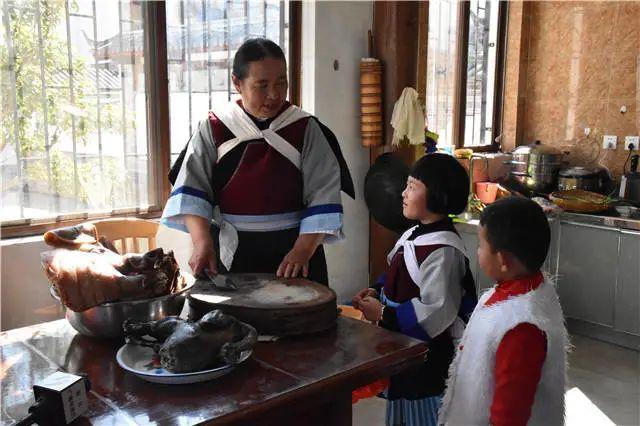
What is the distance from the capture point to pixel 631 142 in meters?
4.03

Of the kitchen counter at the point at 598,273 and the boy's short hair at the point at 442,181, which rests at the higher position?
the boy's short hair at the point at 442,181

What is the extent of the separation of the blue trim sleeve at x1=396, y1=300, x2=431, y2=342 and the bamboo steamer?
2145 mm

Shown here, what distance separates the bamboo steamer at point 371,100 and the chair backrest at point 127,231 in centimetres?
162

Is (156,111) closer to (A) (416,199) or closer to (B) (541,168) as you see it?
(A) (416,199)

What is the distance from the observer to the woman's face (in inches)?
65.7

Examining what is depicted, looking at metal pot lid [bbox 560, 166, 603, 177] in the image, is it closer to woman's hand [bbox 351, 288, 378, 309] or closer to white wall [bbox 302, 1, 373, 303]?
white wall [bbox 302, 1, 373, 303]

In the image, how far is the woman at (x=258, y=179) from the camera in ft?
5.58

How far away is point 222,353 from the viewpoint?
1080mm

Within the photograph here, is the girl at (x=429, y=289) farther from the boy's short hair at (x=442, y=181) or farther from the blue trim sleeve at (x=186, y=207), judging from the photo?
the blue trim sleeve at (x=186, y=207)

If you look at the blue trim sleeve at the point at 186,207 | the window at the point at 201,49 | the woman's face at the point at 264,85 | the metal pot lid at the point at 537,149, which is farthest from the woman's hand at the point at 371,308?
the metal pot lid at the point at 537,149

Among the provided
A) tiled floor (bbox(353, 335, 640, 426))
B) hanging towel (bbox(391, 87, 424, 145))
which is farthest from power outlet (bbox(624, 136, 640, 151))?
hanging towel (bbox(391, 87, 424, 145))

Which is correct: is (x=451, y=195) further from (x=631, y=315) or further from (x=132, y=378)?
(x=631, y=315)

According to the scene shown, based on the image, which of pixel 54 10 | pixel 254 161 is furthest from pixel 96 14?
pixel 254 161

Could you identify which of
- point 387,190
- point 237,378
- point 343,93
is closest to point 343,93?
point 343,93
